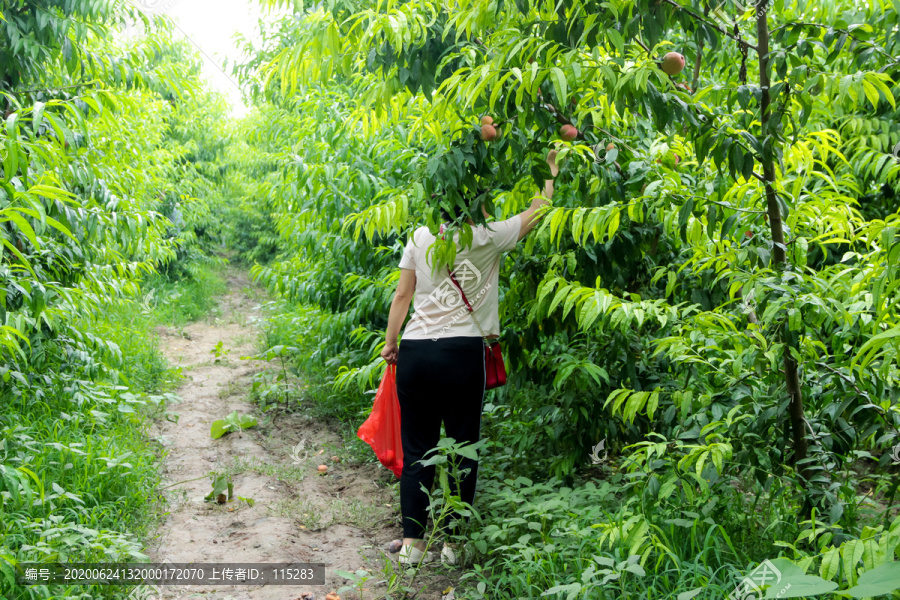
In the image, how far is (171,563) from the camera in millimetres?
3027

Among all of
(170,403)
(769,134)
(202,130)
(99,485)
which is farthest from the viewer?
(202,130)

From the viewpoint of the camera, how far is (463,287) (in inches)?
118

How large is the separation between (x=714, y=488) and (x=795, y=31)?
65.1 inches

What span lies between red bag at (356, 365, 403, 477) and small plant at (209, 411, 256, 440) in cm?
201

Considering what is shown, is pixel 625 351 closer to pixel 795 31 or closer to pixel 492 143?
pixel 492 143

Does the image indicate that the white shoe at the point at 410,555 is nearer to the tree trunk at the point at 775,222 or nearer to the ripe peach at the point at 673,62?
the tree trunk at the point at 775,222

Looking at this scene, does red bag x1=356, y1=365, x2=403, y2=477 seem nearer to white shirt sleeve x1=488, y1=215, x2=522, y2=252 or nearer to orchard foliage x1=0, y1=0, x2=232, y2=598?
white shirt sleeve x1=488, y1=215, x2=522, y2=252

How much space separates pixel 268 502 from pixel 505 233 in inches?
82.4

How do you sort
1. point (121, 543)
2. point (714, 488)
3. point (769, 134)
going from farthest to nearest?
1. point (121, 543)
2. point (714, 488)
3. point (769, 134)

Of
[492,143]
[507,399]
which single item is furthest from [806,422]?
[507,399]

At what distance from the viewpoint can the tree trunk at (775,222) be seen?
2232mm

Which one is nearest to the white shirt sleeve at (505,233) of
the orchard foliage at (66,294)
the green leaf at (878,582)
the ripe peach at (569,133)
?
the ripe peach at (569,133)

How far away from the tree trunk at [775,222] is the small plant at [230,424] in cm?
386

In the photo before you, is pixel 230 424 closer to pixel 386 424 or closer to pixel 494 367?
pixel 386 424
